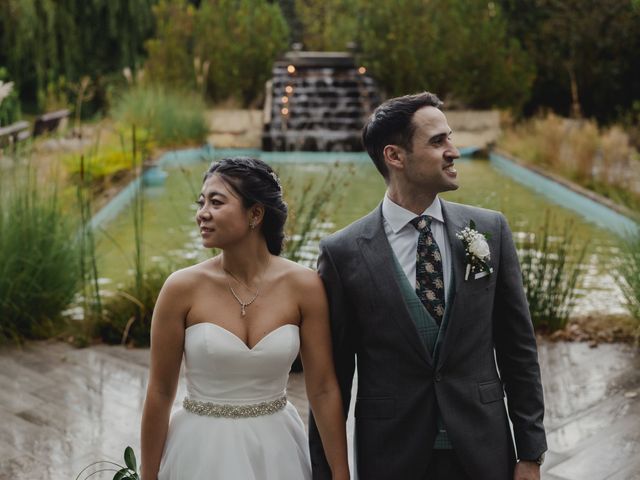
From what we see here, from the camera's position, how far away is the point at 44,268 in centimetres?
554

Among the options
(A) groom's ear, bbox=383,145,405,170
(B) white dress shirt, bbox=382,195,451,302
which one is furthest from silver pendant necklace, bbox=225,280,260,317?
(A) groom's ear, bbox=383,145,405,170

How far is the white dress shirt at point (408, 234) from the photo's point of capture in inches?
91.4

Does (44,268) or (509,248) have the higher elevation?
(509,248)

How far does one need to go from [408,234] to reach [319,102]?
1761 centimetres

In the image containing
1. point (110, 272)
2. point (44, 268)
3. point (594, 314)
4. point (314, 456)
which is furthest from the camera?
point (110, 272)

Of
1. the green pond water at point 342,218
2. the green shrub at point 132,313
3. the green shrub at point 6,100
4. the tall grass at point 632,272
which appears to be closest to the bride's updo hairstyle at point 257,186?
the green shrub at point 6,100

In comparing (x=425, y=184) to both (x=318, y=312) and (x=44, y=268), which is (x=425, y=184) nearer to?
(x=318, y=312)

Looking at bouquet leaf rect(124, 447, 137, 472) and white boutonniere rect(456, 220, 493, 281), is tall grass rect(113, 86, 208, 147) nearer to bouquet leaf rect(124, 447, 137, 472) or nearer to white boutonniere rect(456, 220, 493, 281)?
bouquet leaf rect(124, 447, 137, 472)

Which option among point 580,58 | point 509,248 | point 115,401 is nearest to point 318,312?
point 509,248

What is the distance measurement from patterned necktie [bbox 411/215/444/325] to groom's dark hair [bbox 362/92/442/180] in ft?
0.71

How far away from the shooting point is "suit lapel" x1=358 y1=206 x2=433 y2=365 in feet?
7.32

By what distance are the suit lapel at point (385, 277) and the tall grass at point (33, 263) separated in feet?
11.9

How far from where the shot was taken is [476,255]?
225 centimetres

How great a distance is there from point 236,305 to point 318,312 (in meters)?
0.22
